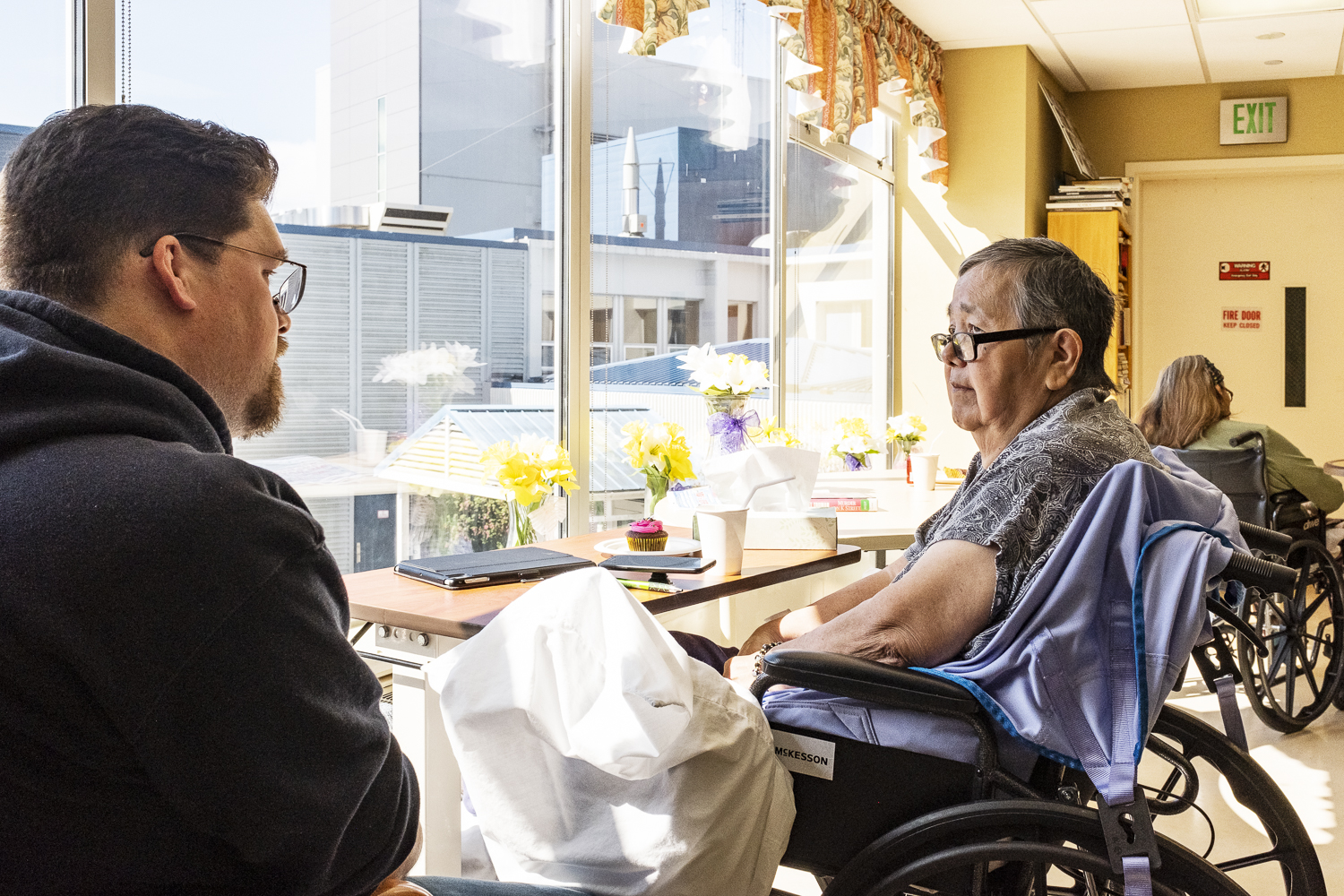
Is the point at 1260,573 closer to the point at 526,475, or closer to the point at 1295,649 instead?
the point at 526,475

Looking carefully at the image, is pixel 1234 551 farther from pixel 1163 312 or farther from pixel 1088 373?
pixel 1163 312

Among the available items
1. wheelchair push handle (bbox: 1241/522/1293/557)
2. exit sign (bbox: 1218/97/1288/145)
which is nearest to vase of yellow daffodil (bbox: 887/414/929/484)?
wheelchair push handle (bbox: 1241/522/1293/557)

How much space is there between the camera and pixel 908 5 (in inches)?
185

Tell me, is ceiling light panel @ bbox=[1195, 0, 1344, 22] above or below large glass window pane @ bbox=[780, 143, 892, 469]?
above

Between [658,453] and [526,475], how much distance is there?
15.3 inches

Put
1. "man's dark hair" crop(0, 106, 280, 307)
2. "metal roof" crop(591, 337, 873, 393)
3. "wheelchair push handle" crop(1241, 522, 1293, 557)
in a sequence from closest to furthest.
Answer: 1. "man's dark hair" crop(0, 106, 280, 307)
2. "wheelchair push handle" crop(1241, 522, 1293, 557)
3. "metal roof" crop(591, 337, 873, 393)

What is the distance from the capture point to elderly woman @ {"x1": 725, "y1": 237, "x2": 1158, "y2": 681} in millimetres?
1457

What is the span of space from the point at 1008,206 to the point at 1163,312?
1693mm

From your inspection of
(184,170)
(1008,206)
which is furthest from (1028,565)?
(1008,206)

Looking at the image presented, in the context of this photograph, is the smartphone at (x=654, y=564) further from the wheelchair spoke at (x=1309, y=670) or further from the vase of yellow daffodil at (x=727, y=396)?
the wheelchair spoke at (x=1309, y=670)

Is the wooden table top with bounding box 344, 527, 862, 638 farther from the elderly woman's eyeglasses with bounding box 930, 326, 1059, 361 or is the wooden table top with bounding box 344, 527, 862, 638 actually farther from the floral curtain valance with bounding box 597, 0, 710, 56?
the floral curtain valance with bounding box 597, 0, 710, 56

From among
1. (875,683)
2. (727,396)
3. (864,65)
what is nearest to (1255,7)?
(864,65)

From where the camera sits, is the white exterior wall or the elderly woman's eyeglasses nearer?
the elderly woman's eyeglasses

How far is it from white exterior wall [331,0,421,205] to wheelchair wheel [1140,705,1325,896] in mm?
1934
